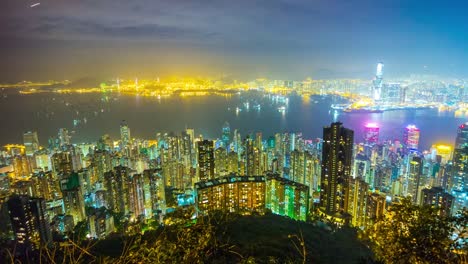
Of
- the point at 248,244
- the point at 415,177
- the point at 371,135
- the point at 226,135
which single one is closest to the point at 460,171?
the point at 415,177

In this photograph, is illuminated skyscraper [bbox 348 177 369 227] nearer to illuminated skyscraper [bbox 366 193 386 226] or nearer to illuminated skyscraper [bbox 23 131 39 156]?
illuminated skyscraper [bbox 366 193 386 226]

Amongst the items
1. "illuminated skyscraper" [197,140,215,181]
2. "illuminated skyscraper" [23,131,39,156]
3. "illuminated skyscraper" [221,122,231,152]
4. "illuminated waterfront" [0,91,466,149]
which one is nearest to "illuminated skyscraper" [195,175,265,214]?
"illuminated skyscraper" [197,140,215,181]

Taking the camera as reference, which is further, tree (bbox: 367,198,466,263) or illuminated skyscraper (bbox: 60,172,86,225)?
illuminated skyscraper (bbox: 60,172,86,225)

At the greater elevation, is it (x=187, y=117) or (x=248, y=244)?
(x=187, y=117)

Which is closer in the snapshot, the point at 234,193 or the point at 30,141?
the point at 234,193

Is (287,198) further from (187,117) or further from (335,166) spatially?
(187,117)
